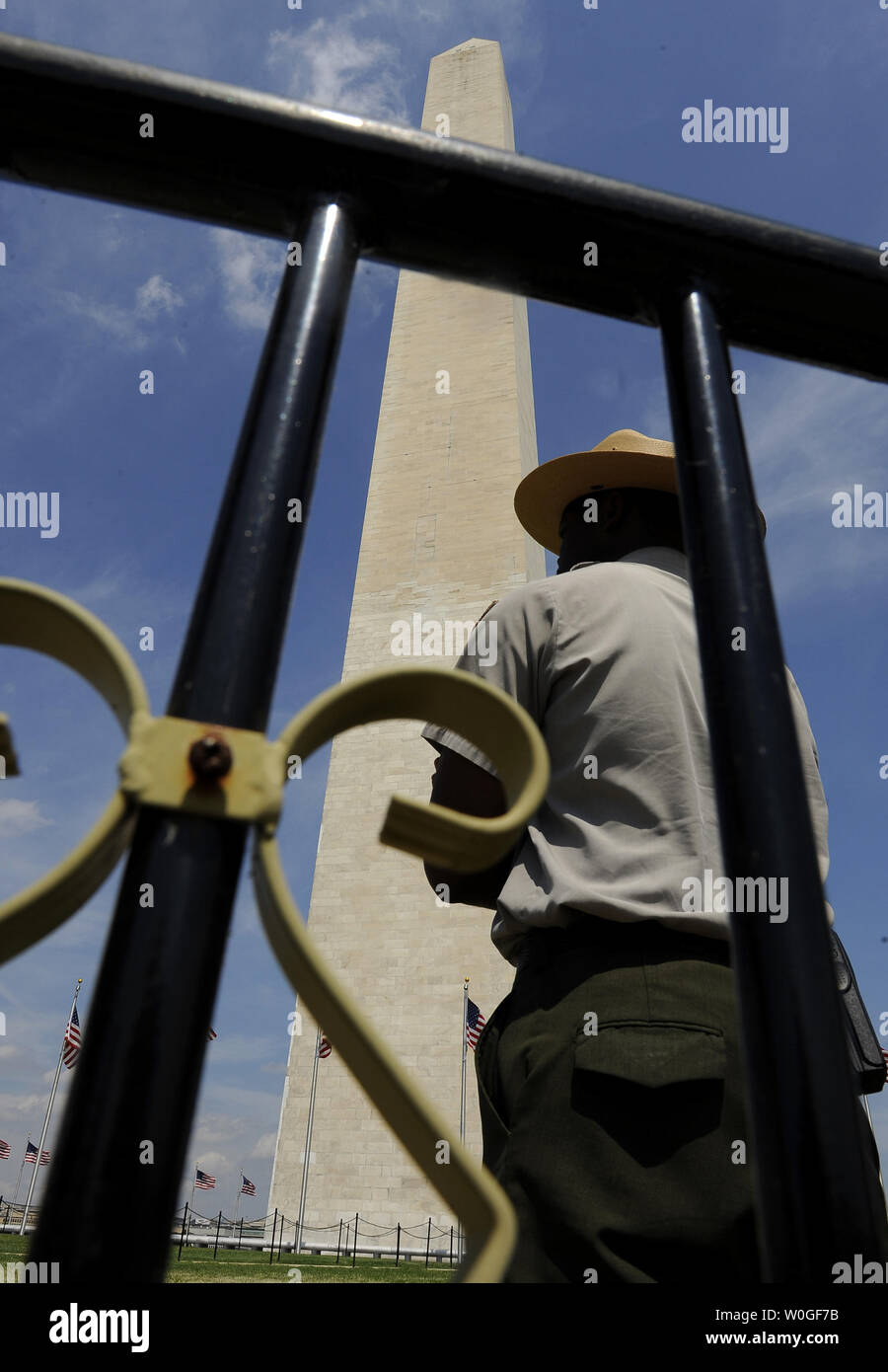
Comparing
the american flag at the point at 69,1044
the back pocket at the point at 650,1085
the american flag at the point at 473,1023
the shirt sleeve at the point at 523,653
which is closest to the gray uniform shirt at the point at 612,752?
the shirt sleeve at the point at 523,653

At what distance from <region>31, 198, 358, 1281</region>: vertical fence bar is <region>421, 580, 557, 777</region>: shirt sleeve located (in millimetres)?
716

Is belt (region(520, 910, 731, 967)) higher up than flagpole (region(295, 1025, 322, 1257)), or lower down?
lower down

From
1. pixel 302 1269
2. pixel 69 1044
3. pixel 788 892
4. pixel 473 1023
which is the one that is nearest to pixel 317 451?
pixel 788 892

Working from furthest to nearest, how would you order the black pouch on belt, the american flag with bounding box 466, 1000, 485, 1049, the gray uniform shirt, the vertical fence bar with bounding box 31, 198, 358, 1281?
the american flag with bounding box 466, 1000, 485, 1049, the black pouch on belt, the gray uniform shirt, the vertical fence bar with bounding box 31, 198, 358, 1281

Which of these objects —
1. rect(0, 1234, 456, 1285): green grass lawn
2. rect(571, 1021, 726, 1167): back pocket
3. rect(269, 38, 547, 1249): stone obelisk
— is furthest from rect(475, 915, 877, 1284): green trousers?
rect(269, 38, 547, 1249): stone obelisk

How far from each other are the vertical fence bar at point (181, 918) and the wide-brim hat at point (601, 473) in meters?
1.09

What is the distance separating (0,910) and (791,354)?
69cm

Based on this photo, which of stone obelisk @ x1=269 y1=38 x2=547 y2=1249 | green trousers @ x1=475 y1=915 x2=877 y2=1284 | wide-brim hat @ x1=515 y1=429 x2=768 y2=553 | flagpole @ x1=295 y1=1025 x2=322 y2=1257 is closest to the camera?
green trousers @ x1=475 y1=915 x2=877 y2=1284

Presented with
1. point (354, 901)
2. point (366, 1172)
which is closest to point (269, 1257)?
point (366, 1172)

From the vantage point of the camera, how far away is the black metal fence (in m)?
0.38

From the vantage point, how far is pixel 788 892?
1.55 ft

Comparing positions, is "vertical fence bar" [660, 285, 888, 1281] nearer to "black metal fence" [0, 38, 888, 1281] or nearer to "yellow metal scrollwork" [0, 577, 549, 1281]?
"black metal fence" [0, 38, 888, 1281]

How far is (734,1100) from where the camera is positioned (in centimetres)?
99
